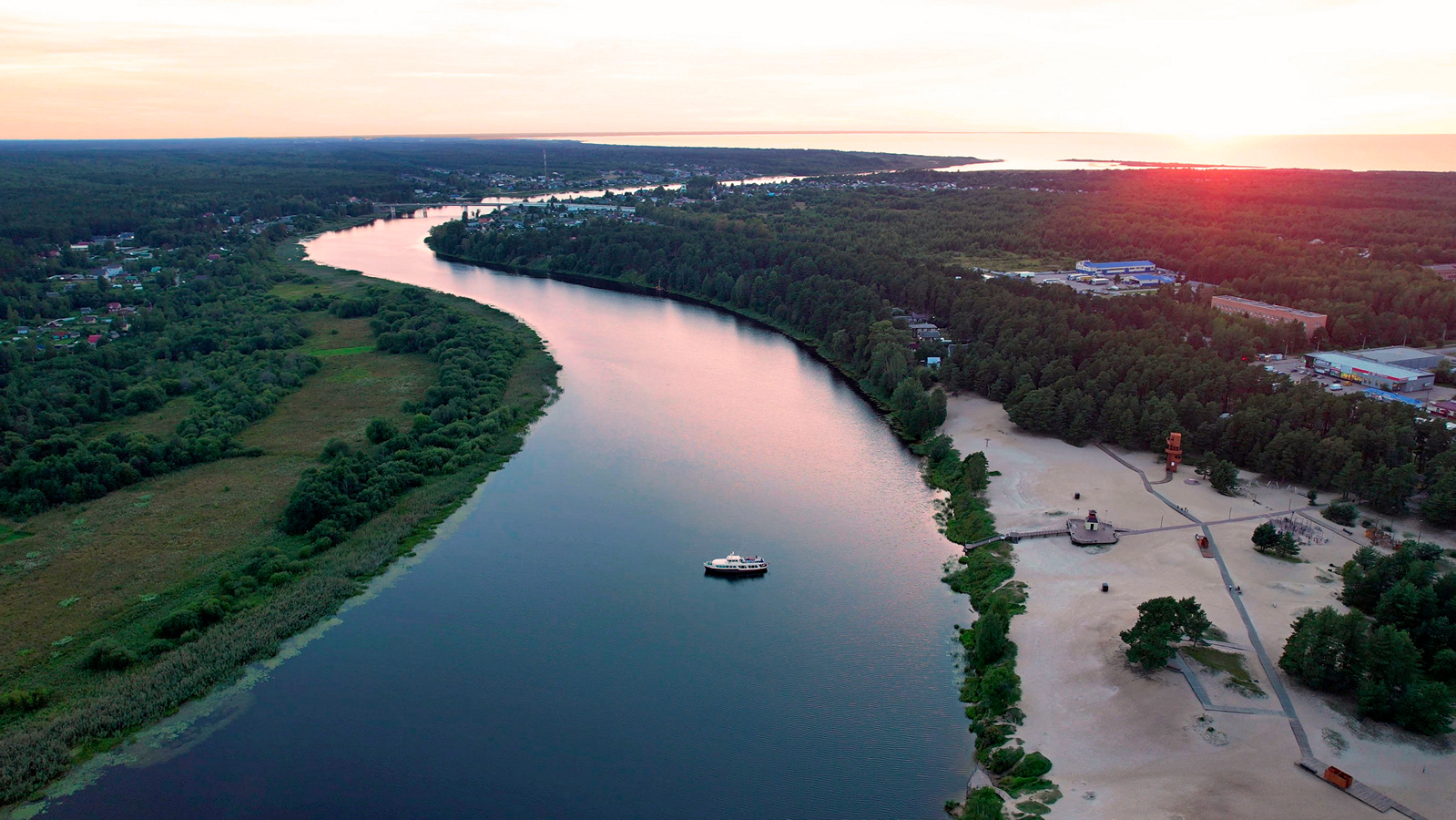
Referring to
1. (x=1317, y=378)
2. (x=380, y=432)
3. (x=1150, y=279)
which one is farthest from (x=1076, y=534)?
(x=1150, y=279)

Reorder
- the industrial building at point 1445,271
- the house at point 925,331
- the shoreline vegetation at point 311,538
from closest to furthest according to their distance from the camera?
1. the shoreline vegetation at point 311,538
2. the house at point 925,331
3. the industrial building at point 1445,271

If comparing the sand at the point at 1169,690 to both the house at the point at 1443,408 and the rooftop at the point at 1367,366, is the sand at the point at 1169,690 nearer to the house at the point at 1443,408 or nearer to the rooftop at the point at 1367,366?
the house at the point at 1443,408

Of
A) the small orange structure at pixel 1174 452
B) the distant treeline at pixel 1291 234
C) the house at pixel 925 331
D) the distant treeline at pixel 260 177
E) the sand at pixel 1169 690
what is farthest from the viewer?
the distant treeline at pixel 260 177

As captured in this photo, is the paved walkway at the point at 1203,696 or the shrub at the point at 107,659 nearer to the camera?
the paved walkway at the point at 1203,696

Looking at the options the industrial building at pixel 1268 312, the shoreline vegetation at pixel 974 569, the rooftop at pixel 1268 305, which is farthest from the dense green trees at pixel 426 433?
the rooftop at pixel 1268 305

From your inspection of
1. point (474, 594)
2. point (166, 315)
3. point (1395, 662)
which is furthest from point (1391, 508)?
point (166, 315)

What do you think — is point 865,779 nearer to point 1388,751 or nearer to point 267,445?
point 1388,751

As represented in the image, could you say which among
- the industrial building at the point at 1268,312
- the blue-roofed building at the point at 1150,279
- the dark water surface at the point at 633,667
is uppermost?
the blue-roofed building at the point at 1150,279
